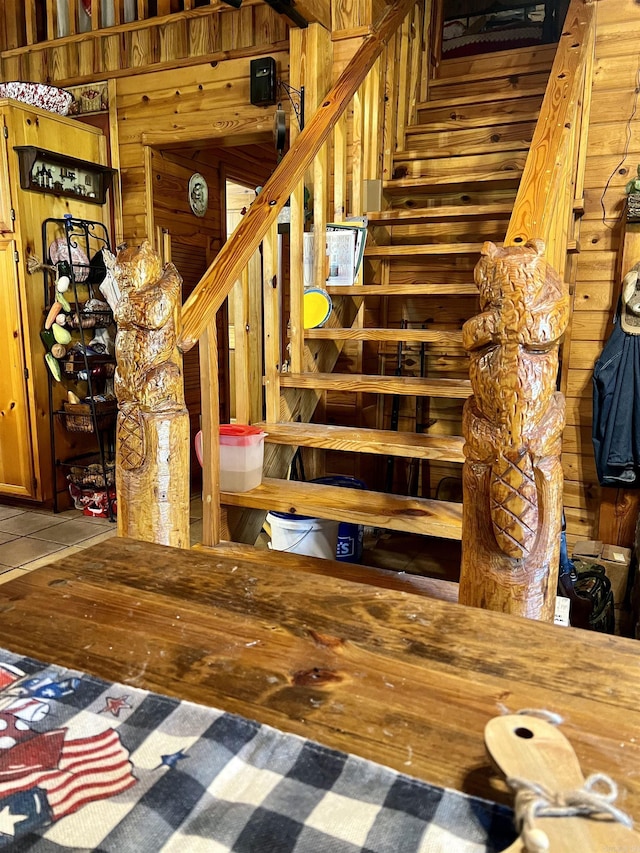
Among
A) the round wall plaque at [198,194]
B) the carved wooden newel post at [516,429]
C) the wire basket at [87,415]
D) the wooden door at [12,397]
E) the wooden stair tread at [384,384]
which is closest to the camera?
the carved wooden newel post at [516,429]

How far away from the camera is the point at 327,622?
2.63 feet

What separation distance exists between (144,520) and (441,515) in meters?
0.91

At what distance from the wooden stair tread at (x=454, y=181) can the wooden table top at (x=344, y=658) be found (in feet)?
9.08

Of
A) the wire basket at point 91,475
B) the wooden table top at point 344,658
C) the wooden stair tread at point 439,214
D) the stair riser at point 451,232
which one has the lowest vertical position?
the wire basket at point 91,475

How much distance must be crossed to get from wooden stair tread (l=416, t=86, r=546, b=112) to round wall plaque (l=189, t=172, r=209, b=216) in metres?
1.60

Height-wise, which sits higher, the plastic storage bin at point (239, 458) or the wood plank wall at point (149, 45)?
the wood plank wall at point (149, 45)

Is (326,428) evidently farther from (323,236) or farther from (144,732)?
(144,732)

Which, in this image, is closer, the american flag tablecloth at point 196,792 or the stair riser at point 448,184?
the american flag tablecloth at point 196,792

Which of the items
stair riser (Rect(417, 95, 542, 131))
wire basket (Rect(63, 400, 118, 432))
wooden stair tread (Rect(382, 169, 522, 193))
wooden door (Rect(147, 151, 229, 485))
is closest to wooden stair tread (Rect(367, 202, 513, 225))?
wooden stair tread (Rect(382, 169, 522, 193))

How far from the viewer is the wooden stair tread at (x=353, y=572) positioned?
1.81m

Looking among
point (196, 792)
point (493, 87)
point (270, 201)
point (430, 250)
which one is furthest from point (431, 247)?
point (196, 792)

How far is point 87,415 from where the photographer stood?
3.87m

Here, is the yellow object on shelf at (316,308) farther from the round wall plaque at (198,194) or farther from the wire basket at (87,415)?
the round wall plaque at (198,194)

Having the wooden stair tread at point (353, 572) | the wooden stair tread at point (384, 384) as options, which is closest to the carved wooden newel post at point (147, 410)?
the wooden stair tread at point (353, 572)
